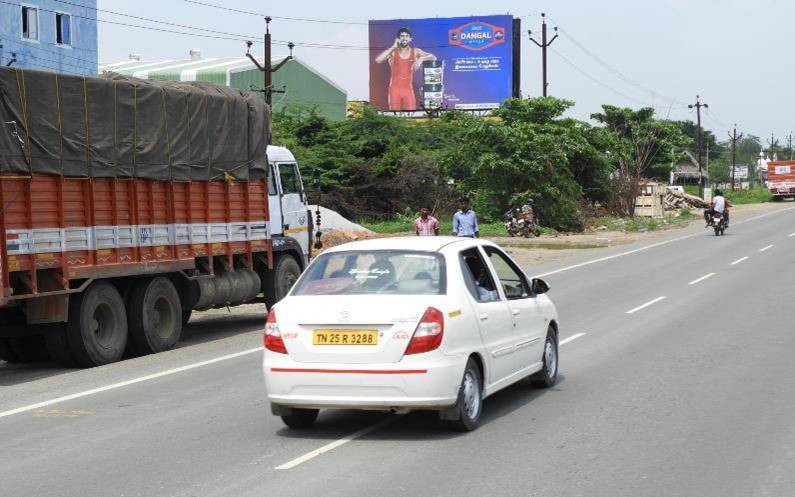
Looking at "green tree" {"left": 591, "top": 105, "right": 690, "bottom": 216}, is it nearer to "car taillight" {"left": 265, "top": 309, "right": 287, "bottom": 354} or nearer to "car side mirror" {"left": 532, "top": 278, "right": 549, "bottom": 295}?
"car side mirror" {"left": 532, "top": 278, "right": 549, "bottom": 295}

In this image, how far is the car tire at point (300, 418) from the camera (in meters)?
8.71

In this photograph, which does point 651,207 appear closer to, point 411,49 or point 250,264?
point 411,49

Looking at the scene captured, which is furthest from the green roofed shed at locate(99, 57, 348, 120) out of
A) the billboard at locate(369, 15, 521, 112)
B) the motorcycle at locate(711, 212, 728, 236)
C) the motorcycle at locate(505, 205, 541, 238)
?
the motorcycle at locate(711, 212, 728, 236)

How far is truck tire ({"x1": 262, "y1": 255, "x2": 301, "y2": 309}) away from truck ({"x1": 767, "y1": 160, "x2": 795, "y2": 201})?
77854mm

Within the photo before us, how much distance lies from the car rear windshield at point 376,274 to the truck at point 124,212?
15.4 ft

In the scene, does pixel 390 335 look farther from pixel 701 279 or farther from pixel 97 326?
pixel 701 279

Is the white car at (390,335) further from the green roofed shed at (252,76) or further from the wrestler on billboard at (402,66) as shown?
the wrestler on billboard at (402,66)

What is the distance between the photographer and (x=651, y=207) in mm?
59312

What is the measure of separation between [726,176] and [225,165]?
136m

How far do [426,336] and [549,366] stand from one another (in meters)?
2.94

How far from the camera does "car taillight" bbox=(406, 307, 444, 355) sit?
8.05 m

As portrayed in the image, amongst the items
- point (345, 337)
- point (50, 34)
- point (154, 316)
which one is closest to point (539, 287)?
point (345, 337)

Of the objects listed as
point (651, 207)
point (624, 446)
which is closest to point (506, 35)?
point (651, 207)

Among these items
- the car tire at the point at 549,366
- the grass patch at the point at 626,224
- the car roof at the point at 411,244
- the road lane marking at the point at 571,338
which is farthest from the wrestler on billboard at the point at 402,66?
the car roof at the point at 411,244
